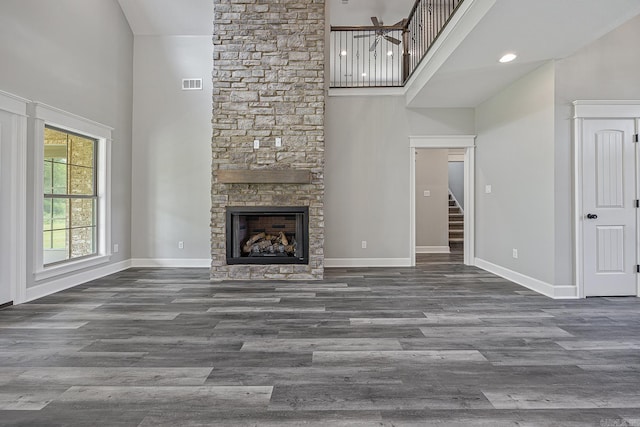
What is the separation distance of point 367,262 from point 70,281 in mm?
4347

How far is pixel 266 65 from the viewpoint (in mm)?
4820

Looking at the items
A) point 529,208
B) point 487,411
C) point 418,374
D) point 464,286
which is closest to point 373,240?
point 464,286

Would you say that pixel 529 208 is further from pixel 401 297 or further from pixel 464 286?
pixel 401 297

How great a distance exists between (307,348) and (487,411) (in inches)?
48.2

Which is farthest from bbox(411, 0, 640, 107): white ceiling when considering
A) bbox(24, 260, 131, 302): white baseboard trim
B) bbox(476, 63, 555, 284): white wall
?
bbox(24, 260, 131, 302): white baseboard trim

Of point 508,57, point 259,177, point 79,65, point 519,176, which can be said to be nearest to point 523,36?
point 508,57

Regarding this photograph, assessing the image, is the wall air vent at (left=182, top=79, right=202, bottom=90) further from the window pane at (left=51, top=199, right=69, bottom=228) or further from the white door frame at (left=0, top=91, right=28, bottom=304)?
the window pane at (left=51, top=199, right=69, bottom=228)

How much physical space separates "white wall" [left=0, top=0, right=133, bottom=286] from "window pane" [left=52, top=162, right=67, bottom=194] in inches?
24.8

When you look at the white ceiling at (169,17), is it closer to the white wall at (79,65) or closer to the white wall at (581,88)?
the white wall at (79,65)

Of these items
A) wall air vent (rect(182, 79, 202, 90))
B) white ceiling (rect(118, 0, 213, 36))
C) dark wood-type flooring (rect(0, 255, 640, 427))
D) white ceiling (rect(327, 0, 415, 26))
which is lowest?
dark wood-type flooring (rect(0, 255, 640, 427))

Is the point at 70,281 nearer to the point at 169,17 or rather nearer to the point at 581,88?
the point at 169,17

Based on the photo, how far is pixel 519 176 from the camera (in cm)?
458

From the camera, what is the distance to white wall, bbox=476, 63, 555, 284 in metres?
4.01

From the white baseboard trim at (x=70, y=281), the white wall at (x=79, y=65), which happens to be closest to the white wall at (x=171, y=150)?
the white wall at (x=79, y=65)
